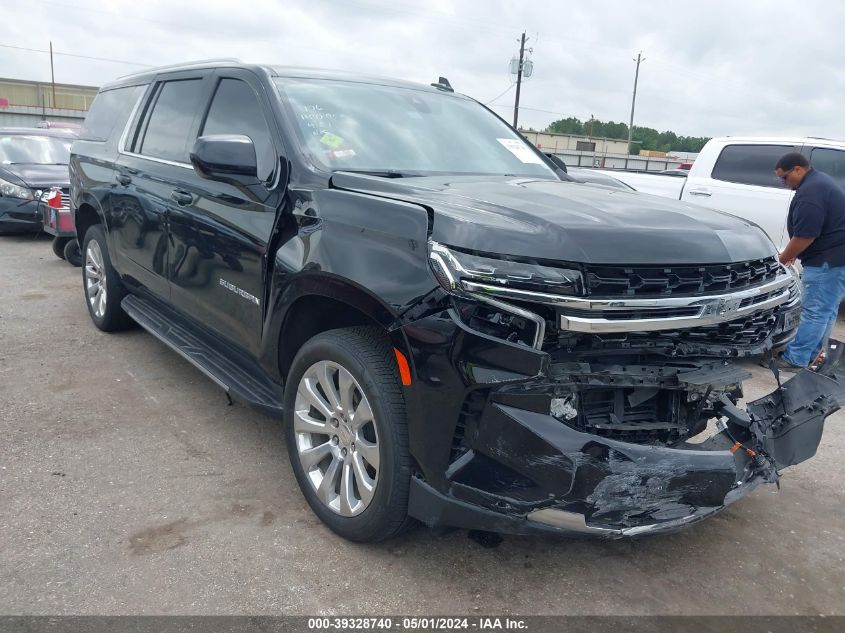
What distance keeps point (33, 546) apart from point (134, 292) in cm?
268

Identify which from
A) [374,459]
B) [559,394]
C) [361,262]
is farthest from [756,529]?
[361,262]

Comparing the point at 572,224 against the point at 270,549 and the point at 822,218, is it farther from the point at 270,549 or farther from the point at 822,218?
the point at 822,218

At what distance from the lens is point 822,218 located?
5.55 m

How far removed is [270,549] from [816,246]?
195 inches

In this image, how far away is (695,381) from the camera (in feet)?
7.98

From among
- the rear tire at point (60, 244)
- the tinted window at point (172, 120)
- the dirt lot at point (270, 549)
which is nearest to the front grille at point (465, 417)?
the dirt lot at point (270, 549)

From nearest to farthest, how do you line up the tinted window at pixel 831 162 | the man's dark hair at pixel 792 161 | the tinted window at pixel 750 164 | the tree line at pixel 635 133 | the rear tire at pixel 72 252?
the man's dark hair at pixel 792 161
the tinted window at pixel 831 162
the tinted window at pixel 750 164
the rear tire at pixel 72 252
the tree line at pixel 635 133

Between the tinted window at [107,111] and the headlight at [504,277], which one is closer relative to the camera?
the headlight at [504,277]

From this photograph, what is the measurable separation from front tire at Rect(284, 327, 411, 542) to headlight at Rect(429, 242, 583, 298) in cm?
48

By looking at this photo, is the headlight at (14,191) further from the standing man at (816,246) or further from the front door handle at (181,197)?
the standing man at (816,246)

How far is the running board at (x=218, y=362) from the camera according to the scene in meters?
3.44

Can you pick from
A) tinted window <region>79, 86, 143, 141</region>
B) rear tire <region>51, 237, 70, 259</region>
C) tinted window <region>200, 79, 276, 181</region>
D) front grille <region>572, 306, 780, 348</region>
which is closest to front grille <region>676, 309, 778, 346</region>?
front grille <region>572, 306, 780, 348</region>

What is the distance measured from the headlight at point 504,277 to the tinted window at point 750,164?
6559 millimetres

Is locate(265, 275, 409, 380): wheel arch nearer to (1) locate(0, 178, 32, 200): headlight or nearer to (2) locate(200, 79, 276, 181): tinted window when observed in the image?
(2) locate(200, 79, 276, 181): tinted window
